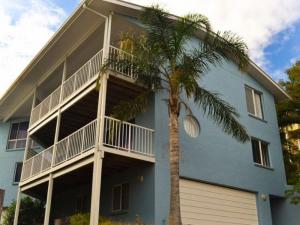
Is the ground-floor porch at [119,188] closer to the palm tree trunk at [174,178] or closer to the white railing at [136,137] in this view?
the white railing at [136,137]

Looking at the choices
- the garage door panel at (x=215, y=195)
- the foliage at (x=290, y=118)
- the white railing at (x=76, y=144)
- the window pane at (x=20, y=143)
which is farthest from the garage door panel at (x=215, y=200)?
the window pane at (x=20, y=143)

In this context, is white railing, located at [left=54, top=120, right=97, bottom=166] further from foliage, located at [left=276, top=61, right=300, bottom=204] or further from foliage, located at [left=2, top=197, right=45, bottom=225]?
foliage, located at [left=276, top=61, right=300, bottom=204]

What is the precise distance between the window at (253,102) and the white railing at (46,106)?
10.7 m

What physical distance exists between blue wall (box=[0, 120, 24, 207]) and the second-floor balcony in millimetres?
6394

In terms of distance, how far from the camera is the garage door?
1484cm

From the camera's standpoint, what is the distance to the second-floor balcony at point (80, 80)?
14.1m

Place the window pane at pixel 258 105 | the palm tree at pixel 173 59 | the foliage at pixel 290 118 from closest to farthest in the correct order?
1. the palm tree at pixel 173 59
2. the window pane at pixel 258 105
3. the foliage at pixel 290 118

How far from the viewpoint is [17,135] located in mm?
25969

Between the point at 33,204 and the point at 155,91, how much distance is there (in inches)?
444

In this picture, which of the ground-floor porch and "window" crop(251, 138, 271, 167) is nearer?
the ground-floor porch

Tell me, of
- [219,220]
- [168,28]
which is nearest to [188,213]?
[219,220]

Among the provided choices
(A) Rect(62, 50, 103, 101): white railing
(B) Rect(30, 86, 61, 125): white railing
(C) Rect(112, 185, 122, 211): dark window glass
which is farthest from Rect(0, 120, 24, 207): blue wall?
(C) Rect(112, 185, 122, 211): dark window glass

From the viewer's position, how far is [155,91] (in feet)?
49.4

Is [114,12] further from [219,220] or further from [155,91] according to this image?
[219,220]
